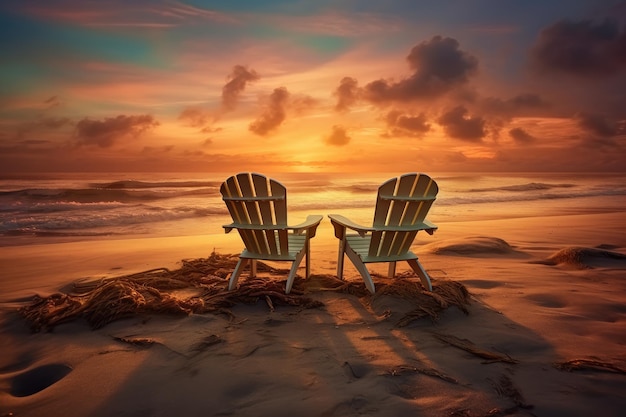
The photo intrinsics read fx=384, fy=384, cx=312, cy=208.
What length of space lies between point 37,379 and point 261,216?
81.0 inches

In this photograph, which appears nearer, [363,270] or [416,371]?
[416,371]

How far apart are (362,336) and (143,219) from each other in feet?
32.3

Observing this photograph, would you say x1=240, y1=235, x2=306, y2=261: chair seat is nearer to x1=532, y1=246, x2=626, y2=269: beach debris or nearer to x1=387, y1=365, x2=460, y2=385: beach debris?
x1=387, y1=365, x2=460, y2=385: beach debris

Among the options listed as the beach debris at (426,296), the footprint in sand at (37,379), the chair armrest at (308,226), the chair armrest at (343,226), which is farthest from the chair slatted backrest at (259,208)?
the footprint in sand at (37,379)

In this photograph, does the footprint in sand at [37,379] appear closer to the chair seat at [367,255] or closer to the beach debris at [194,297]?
the beach debris at [194,297]

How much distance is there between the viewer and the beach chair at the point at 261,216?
3.63 meters

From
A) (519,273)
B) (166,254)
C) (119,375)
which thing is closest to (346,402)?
(119,375)

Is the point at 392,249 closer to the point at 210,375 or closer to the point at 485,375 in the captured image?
the point at 485,375

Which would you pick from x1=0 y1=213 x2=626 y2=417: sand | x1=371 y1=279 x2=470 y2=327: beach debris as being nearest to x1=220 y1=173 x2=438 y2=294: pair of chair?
x1=371 y1=279 x2=470 y2=327: beach debris

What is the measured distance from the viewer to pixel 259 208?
12.1 ft

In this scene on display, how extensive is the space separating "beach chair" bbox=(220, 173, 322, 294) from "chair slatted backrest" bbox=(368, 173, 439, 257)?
28.1 inches

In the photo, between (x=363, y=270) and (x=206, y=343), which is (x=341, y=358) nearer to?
(x=206, y=343)

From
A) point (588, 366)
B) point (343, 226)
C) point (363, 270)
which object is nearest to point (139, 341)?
point (363, 270)

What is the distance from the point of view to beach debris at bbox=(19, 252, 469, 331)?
299cm
